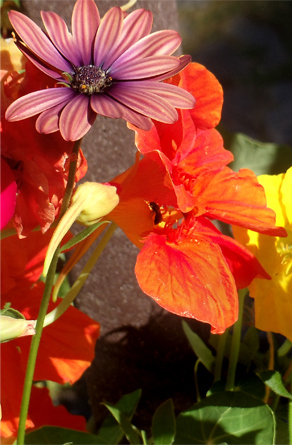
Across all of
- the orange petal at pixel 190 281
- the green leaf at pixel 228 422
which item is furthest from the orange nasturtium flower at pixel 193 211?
the green leaf at pixel 228 422

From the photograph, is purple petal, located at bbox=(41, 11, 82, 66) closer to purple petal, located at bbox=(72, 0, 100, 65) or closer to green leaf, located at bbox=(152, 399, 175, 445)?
purple petal, located at bbox=(72, 0, 100, 65)

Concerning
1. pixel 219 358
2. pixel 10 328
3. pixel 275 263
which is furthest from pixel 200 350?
pixel 10 328

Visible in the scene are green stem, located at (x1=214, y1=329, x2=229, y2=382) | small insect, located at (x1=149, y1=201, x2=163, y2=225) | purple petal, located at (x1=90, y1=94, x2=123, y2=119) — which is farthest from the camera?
green stem, located at (x1=214, y1=329, x2=229, y2=382)

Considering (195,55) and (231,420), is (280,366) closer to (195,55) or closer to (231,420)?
(231,420)

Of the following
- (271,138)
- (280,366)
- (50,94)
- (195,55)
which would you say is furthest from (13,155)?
(195,55)

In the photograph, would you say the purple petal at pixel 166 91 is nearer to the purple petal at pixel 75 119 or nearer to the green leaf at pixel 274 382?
the purple petal at pixel 75 119

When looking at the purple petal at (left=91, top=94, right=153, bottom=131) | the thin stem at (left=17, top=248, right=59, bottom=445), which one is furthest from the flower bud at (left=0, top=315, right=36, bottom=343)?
the purple petal at (left=91, top=94, right=153, bottom=131)
